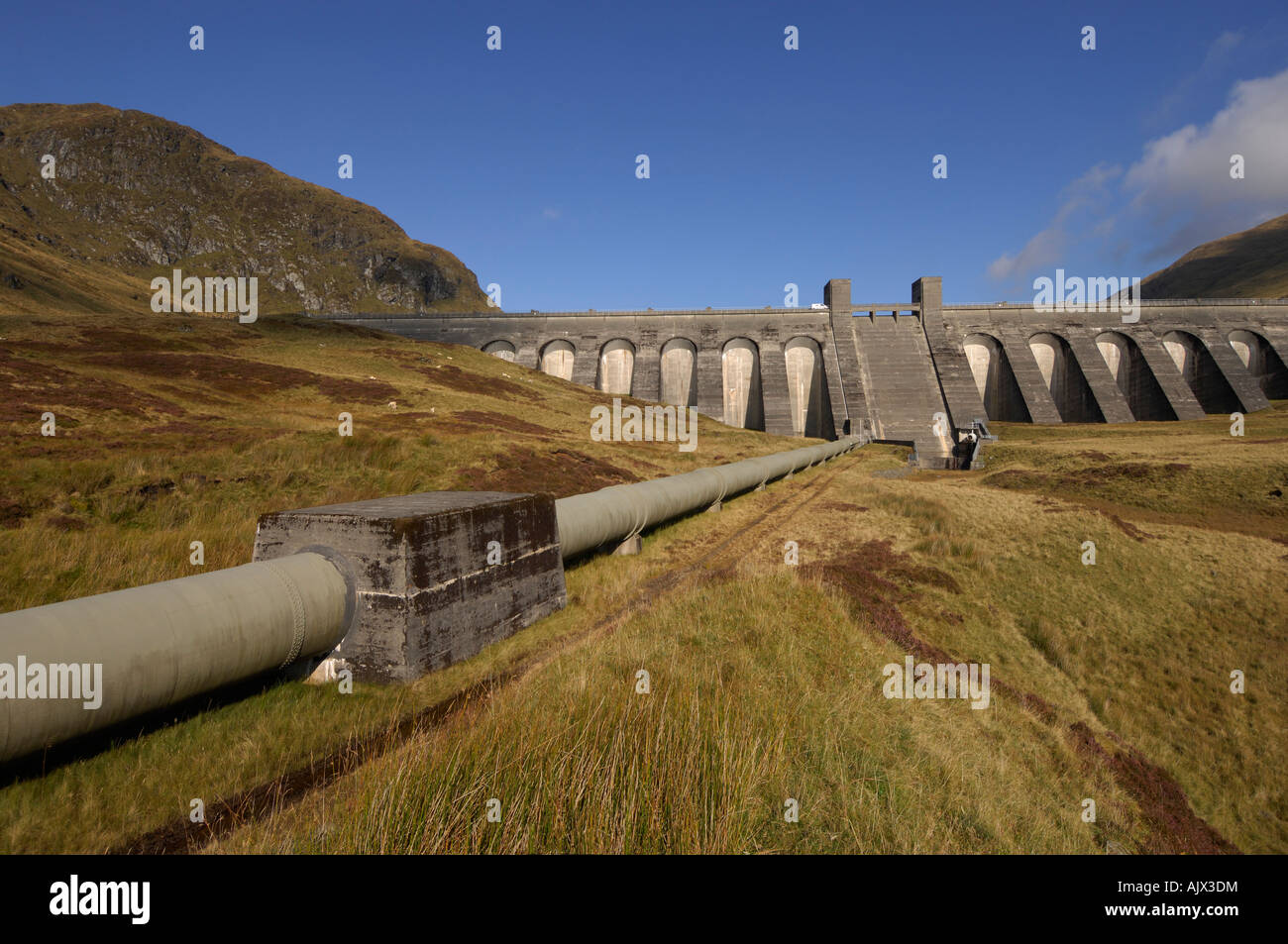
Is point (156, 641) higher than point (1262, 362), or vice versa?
point (1262, 362)

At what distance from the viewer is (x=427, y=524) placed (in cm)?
594

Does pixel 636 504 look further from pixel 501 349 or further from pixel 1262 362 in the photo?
pixel 1262 362

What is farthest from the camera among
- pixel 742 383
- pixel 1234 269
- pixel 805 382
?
pixel 1234 269

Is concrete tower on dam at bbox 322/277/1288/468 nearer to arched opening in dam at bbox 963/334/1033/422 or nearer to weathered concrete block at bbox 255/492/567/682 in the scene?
arched opening in dam at bbox 963/334/1033/422

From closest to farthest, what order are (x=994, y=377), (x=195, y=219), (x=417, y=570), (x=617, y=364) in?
(x=417, y=570) < (x=994, y=377) < (x=617, y=364) < (x=195, y=219)

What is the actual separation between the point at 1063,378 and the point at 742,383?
30.1 m

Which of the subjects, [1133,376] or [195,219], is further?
[195,219]

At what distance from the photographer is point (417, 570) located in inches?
230

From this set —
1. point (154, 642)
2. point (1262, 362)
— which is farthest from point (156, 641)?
point (1262, 362)

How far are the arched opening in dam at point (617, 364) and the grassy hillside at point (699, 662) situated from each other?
36255 millimetres

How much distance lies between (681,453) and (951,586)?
15532 mm

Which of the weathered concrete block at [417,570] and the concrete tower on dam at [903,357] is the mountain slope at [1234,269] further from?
the weathered concrete block at [417,570]
